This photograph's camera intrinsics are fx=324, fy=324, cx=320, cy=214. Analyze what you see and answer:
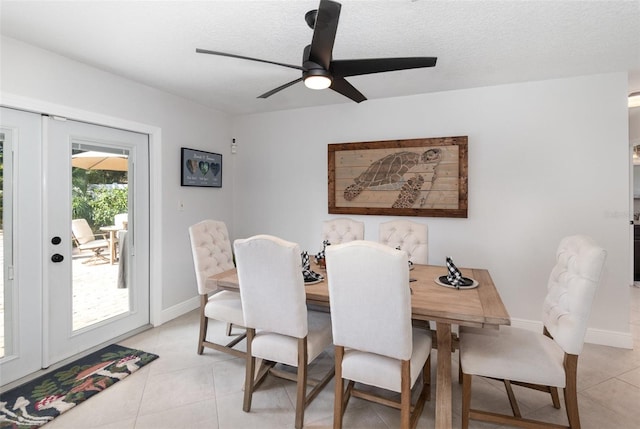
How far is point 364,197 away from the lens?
150 inches

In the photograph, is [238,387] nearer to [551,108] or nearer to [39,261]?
[39,261]

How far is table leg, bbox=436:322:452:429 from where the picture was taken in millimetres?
1801

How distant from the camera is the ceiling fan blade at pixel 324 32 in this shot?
4.71ft

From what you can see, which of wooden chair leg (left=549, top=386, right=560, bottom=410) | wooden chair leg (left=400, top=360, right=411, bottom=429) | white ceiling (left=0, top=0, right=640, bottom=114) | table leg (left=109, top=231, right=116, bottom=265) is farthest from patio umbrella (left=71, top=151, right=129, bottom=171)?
wooden chair leg (left=549, top=386, right=560, bottom=410)

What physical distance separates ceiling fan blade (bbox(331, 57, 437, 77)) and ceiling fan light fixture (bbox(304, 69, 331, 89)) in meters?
0.07

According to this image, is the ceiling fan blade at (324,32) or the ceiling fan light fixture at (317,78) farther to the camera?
the ceiling fan light fixture at (317,78)

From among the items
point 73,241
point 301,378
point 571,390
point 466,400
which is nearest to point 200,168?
point 73,241

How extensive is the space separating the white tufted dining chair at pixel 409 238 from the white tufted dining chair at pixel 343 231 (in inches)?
9.6

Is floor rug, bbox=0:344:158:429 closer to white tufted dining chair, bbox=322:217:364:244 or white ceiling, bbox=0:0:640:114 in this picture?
white tufted dining chair, bbox=322:217:364:244

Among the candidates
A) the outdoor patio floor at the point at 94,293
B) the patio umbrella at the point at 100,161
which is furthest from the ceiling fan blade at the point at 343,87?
the outdoor patio floor at the point at 94,293

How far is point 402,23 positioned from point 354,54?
51 cm

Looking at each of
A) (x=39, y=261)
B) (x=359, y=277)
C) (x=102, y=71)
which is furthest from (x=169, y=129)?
Result: (x=359, y=277)

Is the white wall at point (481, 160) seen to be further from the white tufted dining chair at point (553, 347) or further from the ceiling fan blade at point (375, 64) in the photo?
the ceiling fan blade at point (375, 64)

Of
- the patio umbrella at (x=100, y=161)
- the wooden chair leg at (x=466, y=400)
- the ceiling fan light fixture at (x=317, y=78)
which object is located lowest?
the wooden chair leg at (x=466, y=400)
